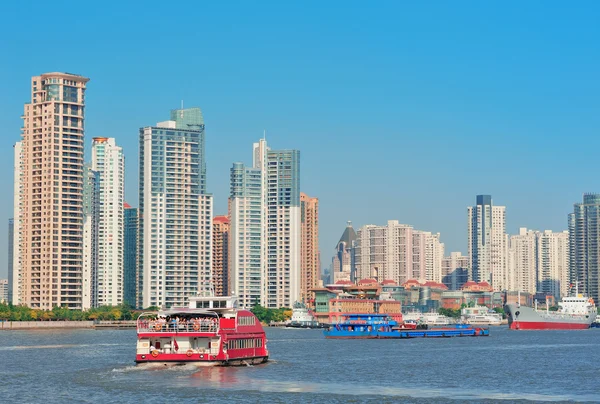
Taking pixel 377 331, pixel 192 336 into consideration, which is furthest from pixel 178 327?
pixel 377 331

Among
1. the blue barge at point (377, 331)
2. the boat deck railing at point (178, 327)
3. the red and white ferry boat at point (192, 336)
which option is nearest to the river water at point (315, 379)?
the red and white ferry boat at point (192, 336)

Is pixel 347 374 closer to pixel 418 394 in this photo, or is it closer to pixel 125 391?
pixel 418 394

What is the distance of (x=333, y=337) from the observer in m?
168

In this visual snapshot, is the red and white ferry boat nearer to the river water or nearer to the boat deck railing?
the boat deck railing

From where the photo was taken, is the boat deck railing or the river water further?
the boat deck railing

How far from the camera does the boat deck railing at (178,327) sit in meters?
76.3

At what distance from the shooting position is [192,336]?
250 feet

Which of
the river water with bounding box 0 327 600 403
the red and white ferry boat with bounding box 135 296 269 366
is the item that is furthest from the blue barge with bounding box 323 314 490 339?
the red and white ferry boat with bounding box 135 296 269 366

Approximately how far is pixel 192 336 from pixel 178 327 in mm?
1110

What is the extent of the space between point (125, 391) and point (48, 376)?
1472 cm

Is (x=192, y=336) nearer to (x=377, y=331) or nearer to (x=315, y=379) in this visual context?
(x=315, y=379)

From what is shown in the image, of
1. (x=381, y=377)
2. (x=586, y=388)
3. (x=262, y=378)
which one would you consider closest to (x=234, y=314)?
(x=262, y=378)

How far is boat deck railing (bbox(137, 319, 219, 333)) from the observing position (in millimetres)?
76312

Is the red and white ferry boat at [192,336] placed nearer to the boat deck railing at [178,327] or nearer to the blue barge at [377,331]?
the boat deck railing at [178,327]
